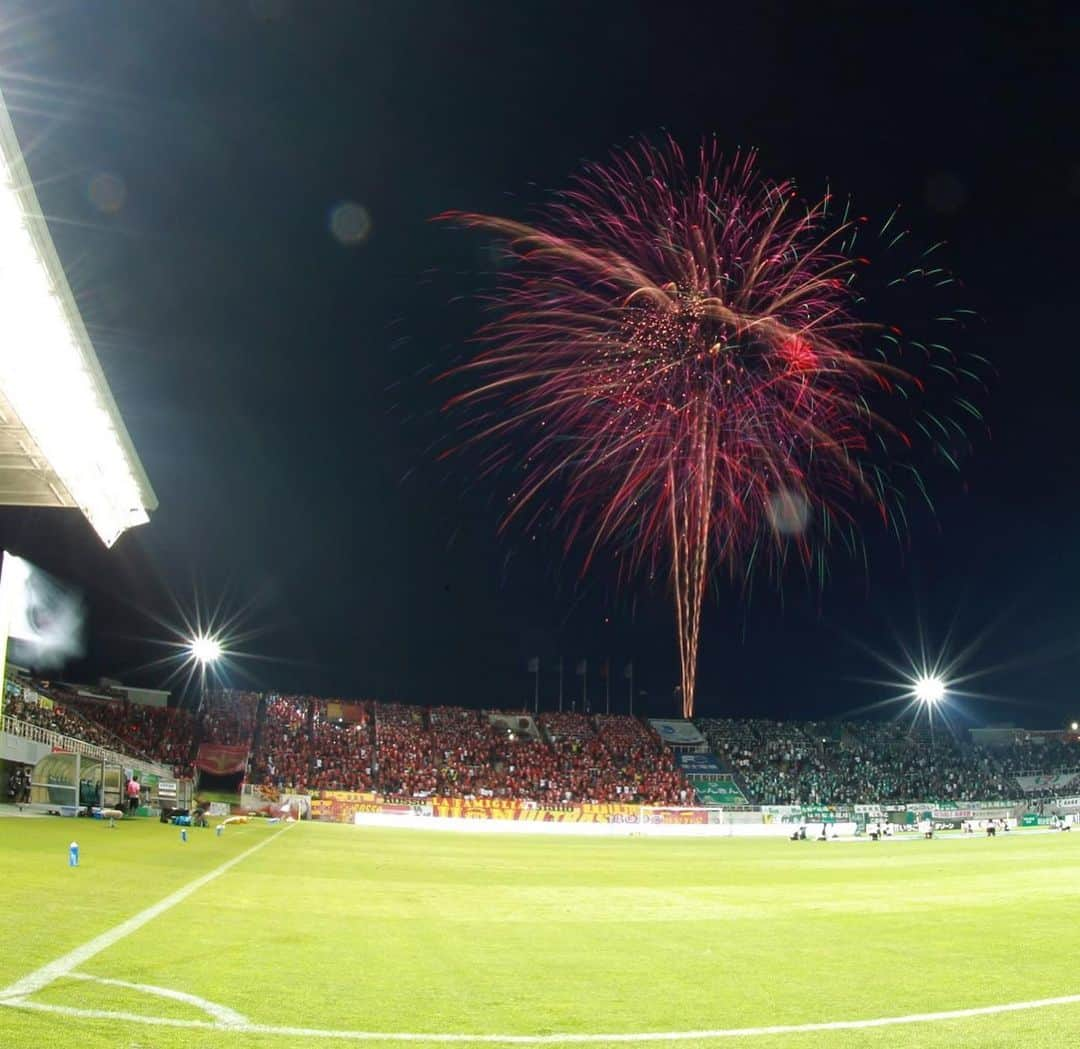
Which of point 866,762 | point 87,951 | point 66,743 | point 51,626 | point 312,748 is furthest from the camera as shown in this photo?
point 866,762

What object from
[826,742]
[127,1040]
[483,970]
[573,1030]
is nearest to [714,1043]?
[573,1030]

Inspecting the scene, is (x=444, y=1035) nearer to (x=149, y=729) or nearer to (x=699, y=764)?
(x=149, y=729)

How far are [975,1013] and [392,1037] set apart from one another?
457cm

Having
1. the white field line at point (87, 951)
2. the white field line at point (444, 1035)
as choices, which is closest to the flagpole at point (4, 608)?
the white field line at point (87, 951)

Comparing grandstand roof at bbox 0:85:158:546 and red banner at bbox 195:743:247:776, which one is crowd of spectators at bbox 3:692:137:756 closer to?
red banner at bbox 195:743:247:776

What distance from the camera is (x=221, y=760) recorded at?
59844 mm

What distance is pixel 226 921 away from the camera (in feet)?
38.3

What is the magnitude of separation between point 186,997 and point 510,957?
368 cm

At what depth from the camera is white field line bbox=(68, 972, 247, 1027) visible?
652 centimetres

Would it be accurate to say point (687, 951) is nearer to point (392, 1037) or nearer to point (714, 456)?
point (392, 1037)

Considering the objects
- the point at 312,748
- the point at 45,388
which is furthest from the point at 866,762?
the point at 45,388

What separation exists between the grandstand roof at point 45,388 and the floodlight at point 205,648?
7038 cm

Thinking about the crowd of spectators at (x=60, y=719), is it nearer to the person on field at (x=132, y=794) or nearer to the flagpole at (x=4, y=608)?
the person on field at (x=132, y=794)

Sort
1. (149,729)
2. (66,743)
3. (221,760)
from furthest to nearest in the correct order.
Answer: (149,729) < (221,760) < (66,743)
